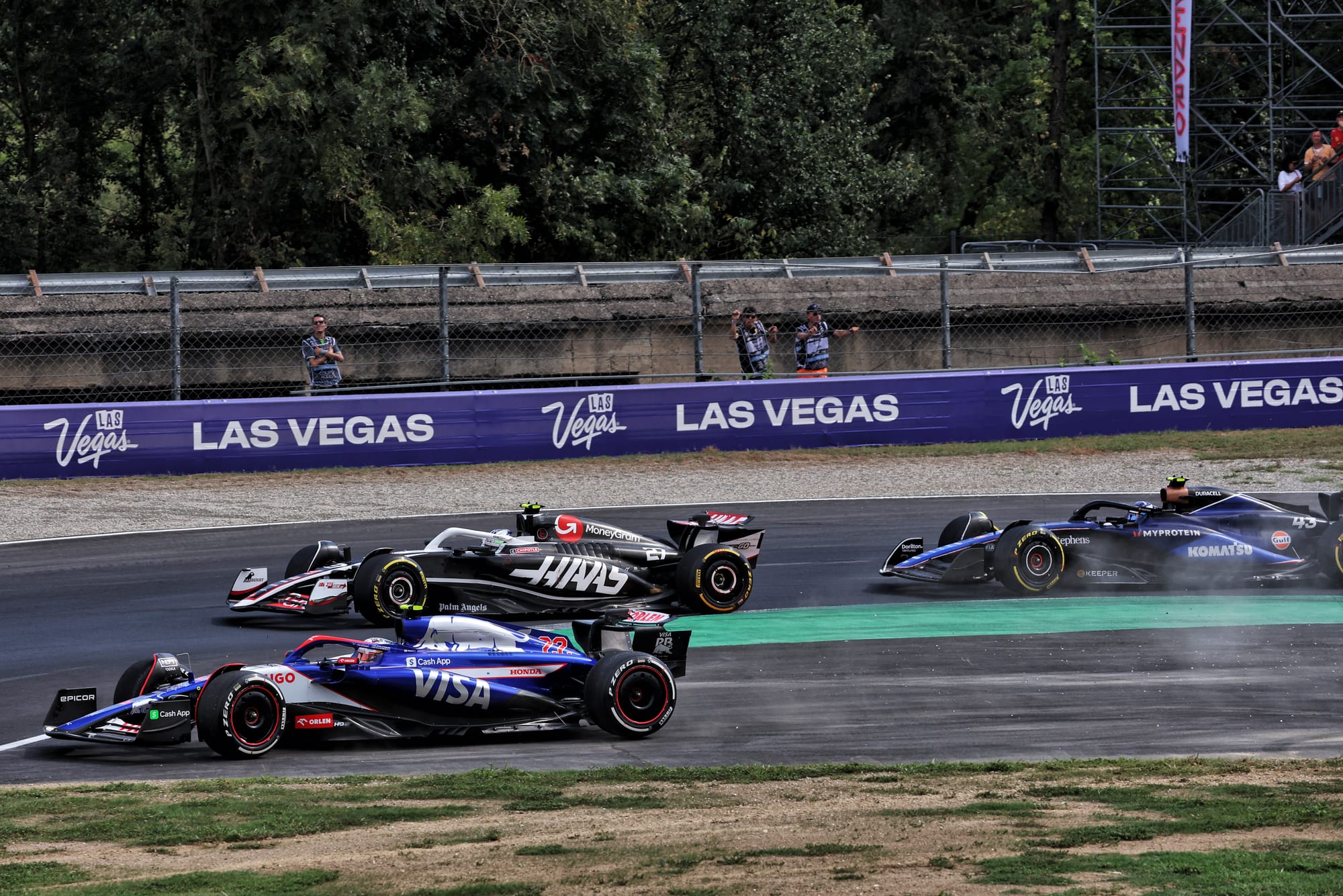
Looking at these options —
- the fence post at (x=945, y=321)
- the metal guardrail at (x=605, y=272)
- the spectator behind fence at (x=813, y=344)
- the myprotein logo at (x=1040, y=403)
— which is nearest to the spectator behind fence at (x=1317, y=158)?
the metal guardrail at (x=605, y=272)

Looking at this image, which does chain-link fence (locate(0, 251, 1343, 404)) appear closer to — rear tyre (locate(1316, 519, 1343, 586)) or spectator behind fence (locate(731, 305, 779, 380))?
spectator behind fence (locate(731, 305, 779, 380))

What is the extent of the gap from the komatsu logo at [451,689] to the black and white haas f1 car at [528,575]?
2720 millimetres

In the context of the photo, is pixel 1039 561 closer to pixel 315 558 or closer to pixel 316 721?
pixel 315 558

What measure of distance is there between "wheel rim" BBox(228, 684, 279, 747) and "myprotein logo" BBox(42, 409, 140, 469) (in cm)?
1187

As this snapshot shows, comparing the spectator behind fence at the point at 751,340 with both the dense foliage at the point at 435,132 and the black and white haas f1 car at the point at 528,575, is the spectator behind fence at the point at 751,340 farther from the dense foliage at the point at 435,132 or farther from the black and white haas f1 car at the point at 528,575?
the black and white haas f1 car at the point at 528,575

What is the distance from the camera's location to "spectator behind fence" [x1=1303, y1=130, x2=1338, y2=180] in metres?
29.6

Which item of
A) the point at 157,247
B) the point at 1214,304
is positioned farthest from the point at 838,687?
the point at 157,247

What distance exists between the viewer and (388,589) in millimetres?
11680

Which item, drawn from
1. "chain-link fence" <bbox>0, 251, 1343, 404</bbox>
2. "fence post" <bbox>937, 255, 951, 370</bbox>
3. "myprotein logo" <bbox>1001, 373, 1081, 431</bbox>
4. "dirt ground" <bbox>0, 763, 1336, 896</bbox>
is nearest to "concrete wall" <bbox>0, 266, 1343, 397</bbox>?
"chain-link fence" <bbox>0, 251, 1343, 404</bbox>

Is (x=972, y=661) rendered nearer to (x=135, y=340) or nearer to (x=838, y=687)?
(x=838, y=687)

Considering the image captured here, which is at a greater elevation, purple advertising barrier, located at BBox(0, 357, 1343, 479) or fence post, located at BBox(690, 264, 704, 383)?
fence post, located at BBox(690, 264, 704, 383)

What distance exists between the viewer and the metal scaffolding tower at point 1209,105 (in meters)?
35.5

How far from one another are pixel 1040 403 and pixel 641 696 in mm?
13845

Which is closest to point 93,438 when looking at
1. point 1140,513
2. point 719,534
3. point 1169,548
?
point 719,534
